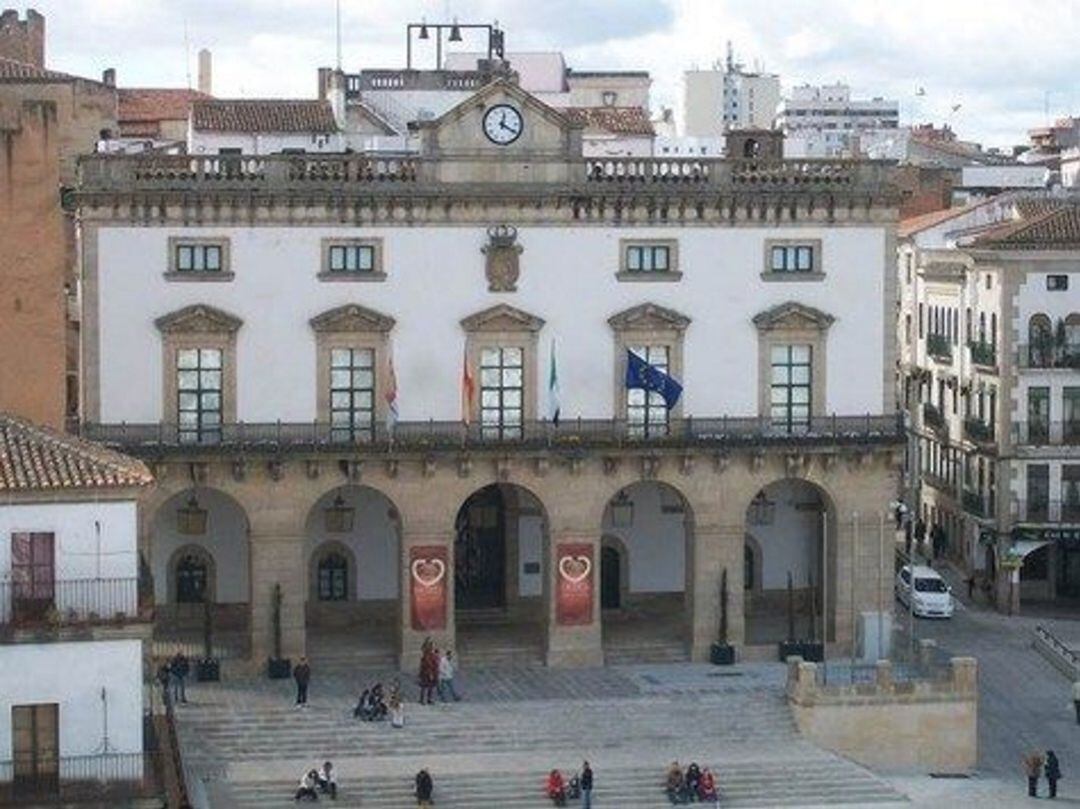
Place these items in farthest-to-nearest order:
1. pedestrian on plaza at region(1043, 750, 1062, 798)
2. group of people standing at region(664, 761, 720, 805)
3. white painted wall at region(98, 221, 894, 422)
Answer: white painted wall at region(98, 221, 894, 422)
pedestrian on plaza at region(1043, 750, 1062, 798)
group of people standing at region(664, 761, 720, 805)

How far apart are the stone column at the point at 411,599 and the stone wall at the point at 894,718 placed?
9.48 m

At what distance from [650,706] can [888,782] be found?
6201 mm

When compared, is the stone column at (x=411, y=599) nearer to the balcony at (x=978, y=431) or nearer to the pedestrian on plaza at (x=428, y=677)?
the pedestrian on plaza at (x=428, y=677)

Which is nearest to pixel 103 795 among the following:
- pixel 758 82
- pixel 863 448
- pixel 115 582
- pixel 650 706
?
pixel 115 582

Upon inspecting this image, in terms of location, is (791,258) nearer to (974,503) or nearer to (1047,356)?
(1047,356)

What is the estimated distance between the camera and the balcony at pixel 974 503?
83.0m

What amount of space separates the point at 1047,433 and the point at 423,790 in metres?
32.9

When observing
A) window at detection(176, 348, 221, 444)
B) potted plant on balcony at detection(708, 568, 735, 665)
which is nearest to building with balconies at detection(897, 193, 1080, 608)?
potted plant on balcony at detection(708, 568, 735, 665)

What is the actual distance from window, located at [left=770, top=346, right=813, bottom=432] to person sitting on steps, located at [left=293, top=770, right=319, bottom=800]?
18226mm

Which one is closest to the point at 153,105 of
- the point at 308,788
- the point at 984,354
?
the point at 984,354

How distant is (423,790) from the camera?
180 feet

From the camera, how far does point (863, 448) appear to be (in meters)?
67.2

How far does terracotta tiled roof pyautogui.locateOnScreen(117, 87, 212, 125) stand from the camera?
102 m

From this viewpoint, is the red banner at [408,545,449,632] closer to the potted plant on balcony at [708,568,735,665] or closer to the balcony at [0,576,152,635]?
the potted plant on balcony at [708,568,735,665]
